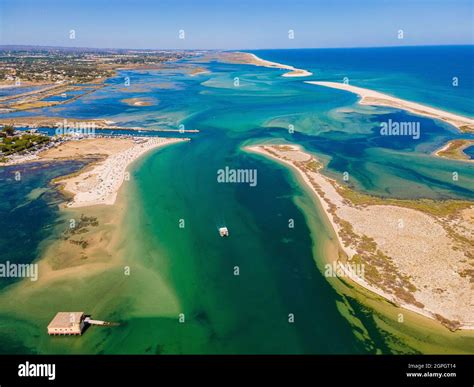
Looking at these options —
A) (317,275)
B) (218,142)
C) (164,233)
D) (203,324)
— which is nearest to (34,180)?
(164,233)

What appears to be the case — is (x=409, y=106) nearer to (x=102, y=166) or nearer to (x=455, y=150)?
(x=455, y=150)

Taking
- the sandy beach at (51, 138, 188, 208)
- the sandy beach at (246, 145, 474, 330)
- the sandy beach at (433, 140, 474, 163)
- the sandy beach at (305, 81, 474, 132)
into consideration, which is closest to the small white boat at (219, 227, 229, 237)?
the sandy beach at (246, 145, 474, 330)

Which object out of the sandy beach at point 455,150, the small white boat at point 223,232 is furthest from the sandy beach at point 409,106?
the small white boat at point 223,232

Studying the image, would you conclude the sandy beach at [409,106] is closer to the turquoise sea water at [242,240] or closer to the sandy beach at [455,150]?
the turquoise sea water at [242,240]

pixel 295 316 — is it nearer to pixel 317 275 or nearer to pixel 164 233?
pixel 317 275

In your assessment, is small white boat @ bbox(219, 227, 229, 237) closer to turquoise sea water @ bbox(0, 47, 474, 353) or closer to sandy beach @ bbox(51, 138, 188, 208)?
turquoise sea water @ bbox(0, 47, 474, 353)

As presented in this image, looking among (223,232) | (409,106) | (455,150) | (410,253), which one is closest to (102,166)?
(223,232)

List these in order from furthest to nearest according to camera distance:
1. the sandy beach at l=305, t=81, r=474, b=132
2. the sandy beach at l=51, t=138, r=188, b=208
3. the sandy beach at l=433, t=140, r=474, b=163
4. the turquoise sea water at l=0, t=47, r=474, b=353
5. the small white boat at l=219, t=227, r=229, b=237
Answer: the sandy beach at l=305, t=81, r=474, b=132, the sandy beach at l=433, t=140, r=474, b=163, the sandy beach at l=51, t=138, r=188, b=208, the small white boat at l=219, t=227, r=229, b=237, the turquoise sea water at l=0, t=47, r=474, b=353
